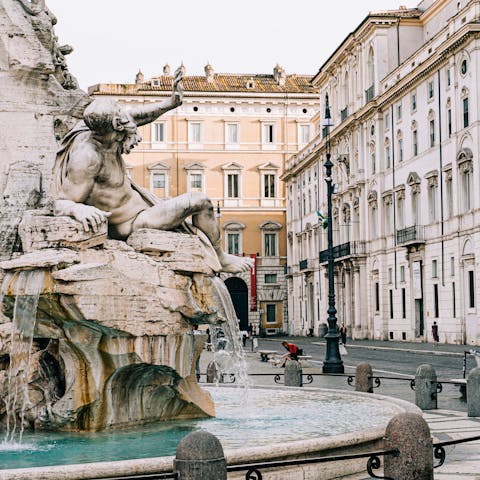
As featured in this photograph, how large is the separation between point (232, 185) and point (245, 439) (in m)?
63.5

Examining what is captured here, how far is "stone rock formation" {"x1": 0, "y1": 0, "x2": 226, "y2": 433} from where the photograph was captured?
26.1ft

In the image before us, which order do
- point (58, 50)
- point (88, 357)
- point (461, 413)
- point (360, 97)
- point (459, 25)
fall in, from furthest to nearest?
point (360, 97) → point (459, 25) → point (461, 413) → point (58, 50) → point (88, 357)

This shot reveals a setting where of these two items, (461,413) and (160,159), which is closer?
(461,413)

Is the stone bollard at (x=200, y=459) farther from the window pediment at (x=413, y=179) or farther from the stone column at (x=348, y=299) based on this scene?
the stone column at (x=348, y=299)

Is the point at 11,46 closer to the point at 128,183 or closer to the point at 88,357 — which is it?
the point at 128,183

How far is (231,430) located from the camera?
8500 mm

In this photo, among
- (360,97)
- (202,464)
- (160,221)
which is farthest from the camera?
(360,97)

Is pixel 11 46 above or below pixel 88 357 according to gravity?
above

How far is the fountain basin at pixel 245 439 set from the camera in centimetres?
620

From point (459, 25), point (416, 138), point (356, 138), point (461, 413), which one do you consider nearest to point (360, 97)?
point (356, 138)

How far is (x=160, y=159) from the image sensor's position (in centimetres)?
7050

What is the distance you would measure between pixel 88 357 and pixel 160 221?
1409 millimetres

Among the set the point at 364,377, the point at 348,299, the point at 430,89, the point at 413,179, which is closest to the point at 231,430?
the point at 364,377

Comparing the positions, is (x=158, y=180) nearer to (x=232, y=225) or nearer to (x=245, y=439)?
(x=232, y=225)
